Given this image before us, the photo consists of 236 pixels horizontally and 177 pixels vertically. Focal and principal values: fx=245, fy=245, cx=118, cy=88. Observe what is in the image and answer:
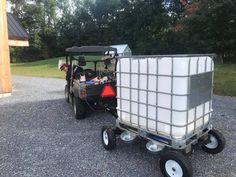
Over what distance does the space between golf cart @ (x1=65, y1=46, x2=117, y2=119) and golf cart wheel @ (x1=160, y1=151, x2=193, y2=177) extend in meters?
2.17

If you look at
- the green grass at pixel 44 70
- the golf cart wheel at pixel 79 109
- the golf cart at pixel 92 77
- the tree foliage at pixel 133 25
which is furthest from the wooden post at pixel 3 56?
the tree foliage at pixel 133 25

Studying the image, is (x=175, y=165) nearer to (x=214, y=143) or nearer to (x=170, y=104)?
(x=170, y=104)

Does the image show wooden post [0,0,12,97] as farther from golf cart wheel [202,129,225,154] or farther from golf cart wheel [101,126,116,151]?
golf cart wheel [202,129,225,154]

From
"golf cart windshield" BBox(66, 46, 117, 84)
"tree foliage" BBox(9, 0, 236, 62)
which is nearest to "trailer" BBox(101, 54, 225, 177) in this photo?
"golf cart windshield" BBox(66, 46, 117, 84)

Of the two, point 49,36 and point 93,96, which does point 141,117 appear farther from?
point 49,36

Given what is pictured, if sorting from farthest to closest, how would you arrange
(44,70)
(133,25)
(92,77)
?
(133,25) → (44,70) → (92,77)

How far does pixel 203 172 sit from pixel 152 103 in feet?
3.58

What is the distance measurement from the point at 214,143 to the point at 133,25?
29.7m

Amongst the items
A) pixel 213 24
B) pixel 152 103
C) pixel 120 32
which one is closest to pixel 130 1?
pixel 120 32

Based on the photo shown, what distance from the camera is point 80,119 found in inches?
219

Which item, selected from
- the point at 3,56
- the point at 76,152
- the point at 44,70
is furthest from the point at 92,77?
the point at 44,70

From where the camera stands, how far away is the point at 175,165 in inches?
112

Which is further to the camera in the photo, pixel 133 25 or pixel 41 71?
pixel 133 25

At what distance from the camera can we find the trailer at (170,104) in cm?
280
